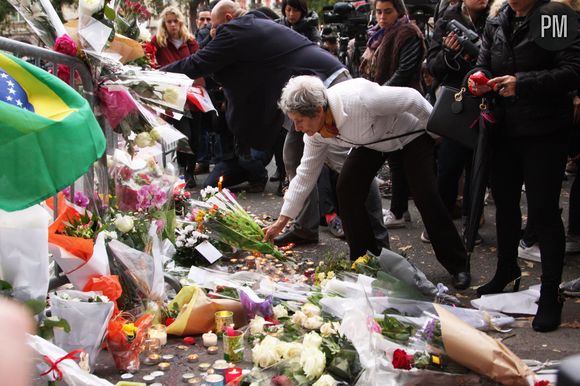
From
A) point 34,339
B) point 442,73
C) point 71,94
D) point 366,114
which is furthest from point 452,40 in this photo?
point 34,339

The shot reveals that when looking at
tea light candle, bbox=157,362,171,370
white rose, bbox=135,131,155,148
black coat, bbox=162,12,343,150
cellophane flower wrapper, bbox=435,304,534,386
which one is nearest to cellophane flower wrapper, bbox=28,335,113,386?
tea light candle, bbox=157,362,171,370

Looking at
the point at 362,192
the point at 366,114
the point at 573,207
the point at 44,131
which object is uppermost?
the point at 44,131

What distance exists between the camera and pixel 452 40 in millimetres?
5688

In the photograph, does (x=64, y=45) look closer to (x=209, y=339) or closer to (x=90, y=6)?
(x=90, y=6)

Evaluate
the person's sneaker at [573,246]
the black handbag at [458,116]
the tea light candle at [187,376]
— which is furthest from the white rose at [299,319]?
the person's sneaker at [573,246]

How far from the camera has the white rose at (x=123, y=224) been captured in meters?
4.30

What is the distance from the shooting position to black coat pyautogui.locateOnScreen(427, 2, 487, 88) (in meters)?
5.90

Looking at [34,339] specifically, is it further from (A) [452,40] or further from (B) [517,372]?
(A) [452,40]

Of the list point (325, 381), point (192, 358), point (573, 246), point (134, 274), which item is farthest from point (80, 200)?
point (573, 246)

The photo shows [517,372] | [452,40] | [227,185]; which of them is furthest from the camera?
[227,185]

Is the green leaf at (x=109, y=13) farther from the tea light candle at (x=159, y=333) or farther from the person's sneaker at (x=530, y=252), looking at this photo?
the person's sneaker at (x=530, y=252)

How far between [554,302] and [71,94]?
2.87 metres

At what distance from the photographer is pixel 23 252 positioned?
325 centimetres

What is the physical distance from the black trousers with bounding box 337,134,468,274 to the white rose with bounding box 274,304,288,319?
1142mm
